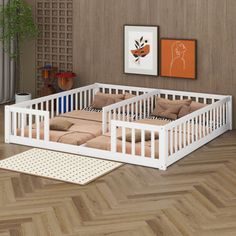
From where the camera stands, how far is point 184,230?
4.79 metres

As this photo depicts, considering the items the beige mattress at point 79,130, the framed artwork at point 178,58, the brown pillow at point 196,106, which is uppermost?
the framed artwork at point 178,58

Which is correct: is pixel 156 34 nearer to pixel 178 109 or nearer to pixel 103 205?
pixel 178 109

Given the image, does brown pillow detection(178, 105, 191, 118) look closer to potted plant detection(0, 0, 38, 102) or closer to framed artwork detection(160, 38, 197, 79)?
framed artwork detection(160, 38, 197, 79)

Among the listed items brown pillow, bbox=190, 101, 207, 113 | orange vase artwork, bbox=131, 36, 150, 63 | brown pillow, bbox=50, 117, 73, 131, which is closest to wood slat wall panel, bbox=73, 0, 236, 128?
orange vase artwork, bbox=131, 36, 150, 63

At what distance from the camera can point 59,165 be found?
6.52m

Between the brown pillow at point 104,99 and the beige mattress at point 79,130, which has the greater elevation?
the brown pillow at point 104,99

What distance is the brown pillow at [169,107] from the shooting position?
807 centimetres

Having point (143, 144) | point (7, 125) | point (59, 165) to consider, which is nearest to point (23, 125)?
point (7, 125)

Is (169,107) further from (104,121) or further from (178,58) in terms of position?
(104,121)

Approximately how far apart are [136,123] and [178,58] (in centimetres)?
214

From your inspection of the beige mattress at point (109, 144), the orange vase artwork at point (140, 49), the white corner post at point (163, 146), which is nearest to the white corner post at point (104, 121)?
the beige mattress at point (109, 144)

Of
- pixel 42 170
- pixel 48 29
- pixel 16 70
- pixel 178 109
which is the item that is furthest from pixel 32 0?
pixel 42 170

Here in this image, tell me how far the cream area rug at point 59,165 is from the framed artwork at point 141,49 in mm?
2316

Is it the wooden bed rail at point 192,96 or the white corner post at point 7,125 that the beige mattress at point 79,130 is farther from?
the wooden bed rail at point 192,96
